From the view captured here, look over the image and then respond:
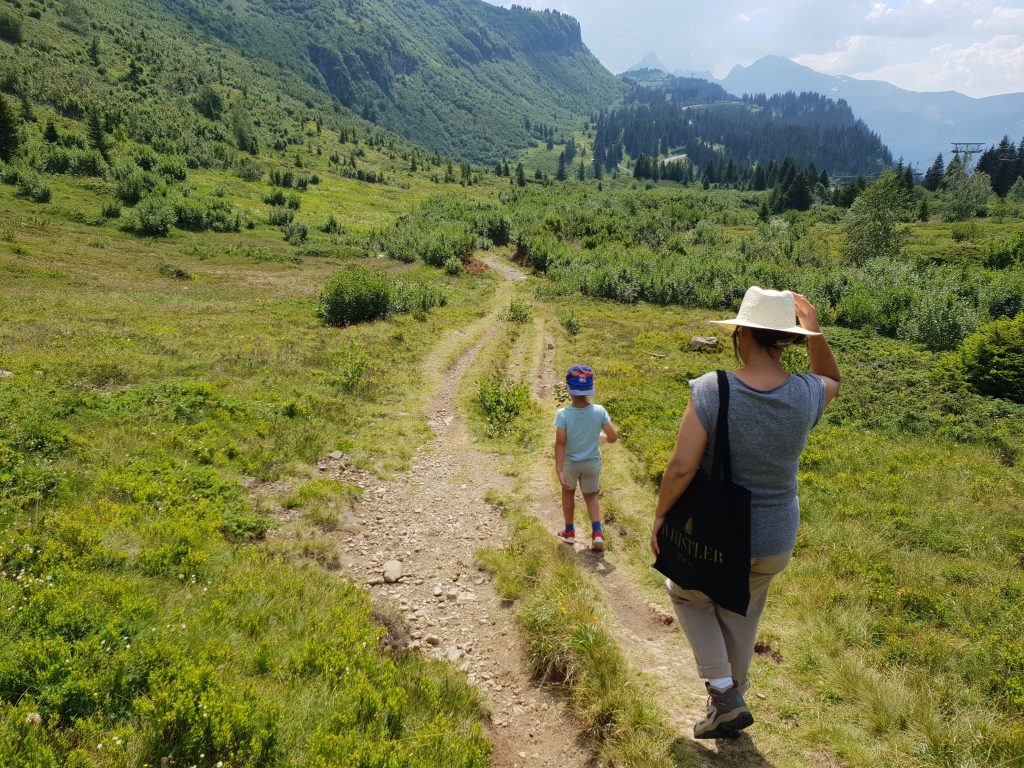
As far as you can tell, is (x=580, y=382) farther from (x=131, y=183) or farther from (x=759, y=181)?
(x=759, y=181)

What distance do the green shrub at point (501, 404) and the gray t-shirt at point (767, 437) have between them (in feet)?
33.9

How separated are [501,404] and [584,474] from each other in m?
7.85

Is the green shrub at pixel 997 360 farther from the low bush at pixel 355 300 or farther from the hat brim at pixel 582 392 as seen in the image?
the low bush at pixel 355 300

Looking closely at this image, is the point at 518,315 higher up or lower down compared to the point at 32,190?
lower down

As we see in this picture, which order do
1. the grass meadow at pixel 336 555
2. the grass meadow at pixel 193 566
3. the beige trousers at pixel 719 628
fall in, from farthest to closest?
the grass meadow at pixel 336 555 → the beige trousers at pixel 719 628 → the grass meadow at pixel 193 566

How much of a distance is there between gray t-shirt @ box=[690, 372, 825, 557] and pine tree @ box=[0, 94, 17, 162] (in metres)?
76.1

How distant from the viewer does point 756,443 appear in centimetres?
349

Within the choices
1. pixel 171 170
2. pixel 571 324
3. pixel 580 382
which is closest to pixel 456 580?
pixel 580 382

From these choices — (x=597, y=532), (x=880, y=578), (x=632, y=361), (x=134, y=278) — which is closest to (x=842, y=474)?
(x=880, y=578)

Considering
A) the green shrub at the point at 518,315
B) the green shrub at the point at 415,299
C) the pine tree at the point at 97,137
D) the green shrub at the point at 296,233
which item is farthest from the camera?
the pine tree at the point at 97,137

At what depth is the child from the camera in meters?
6.95

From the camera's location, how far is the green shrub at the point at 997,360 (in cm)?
1769

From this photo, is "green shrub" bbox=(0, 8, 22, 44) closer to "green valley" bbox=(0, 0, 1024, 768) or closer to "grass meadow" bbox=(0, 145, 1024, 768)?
"green valley" bbox=(0, 0, 1024, 768)

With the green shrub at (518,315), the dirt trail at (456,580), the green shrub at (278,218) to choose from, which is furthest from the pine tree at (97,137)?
the dirt trail at (456,580)
